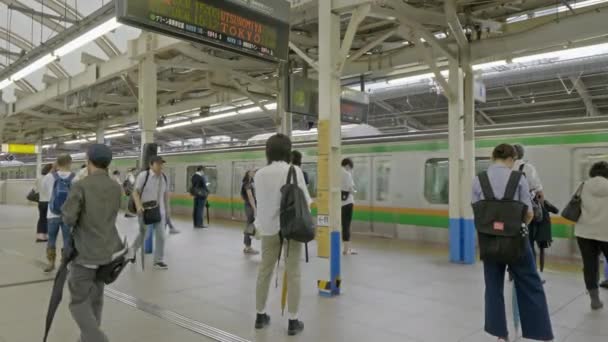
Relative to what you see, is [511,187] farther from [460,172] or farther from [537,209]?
[460,172]

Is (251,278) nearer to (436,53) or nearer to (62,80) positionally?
(436,53)

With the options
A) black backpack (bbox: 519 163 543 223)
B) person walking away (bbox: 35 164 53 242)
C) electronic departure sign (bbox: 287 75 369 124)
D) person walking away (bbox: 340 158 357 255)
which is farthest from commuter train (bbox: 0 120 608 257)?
person walking away (bbox: 35 164 53 242)

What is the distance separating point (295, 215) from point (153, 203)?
3.34 metres

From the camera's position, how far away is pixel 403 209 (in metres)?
9.25

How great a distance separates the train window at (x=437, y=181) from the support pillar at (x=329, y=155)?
14.0ft

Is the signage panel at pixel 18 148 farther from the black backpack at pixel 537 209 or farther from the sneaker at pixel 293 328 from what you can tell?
the black backpack at pixel 537 209

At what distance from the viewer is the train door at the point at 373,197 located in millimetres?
9516

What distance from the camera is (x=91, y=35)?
21.1ft

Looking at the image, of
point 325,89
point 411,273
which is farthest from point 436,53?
point 411,273

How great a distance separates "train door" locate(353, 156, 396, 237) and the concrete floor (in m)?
2.31

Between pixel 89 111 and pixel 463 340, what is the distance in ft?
48.6

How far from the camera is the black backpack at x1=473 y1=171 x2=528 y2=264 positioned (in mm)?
3037

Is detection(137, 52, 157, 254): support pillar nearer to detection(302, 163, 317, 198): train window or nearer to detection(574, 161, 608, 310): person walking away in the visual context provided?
detection(302, 163, 317, 198): train window

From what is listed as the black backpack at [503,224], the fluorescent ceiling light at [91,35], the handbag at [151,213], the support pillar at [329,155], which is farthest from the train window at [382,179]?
the black backpack at [503,224]
